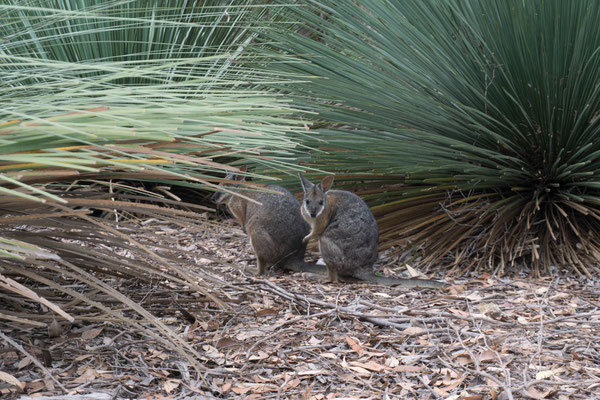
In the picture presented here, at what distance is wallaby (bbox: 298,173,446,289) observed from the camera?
4074 millimetres

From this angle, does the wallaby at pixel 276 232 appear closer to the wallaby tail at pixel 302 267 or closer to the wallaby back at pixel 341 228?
the wallaby tail at pixel 302 267

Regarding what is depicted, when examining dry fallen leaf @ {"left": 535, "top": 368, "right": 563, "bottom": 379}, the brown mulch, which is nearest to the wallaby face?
the brown mulch

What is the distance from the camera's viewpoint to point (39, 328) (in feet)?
8.75

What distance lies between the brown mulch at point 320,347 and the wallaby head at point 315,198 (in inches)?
23.9

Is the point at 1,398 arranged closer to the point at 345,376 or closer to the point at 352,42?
the point at 345,376

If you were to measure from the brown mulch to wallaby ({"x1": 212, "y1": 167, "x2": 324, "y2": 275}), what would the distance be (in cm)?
69

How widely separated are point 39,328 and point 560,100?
2989 millimetres

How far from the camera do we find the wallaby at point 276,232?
4.32 m

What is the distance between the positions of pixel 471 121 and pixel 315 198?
40.8 inches

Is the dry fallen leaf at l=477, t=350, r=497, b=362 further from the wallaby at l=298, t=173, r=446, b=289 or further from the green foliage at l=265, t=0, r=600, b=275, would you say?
the green foliage at l=265, t=0, r=600, b=275

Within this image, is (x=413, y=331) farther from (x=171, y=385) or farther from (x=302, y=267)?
(x=302, y=267)

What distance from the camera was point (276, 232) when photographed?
4.33 meters

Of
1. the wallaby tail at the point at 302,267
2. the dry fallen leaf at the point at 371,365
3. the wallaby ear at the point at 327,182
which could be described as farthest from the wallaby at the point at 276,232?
the dry fallen leaf at the point at 371,365

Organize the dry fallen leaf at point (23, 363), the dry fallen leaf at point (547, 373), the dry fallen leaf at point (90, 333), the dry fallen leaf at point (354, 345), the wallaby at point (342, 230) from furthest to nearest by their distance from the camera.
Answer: the wallaby at point (342, 230), the dry fallen leaf at point (354, 345), the dry fallen leaf at point (90, 333), the dry fallen leaf at point (547, 373), the dry fallen leaf at point (23, 363)
